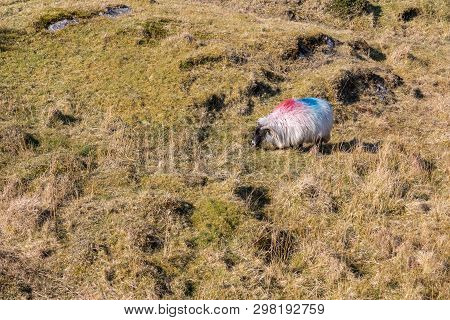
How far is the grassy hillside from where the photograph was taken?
28.6 feet

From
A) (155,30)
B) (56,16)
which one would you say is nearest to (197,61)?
(155,30)

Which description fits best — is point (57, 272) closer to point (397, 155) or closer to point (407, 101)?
point (397, 155)

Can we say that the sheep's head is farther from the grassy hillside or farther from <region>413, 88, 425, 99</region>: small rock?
<region>413, 88, 425, 99</region>: small rock

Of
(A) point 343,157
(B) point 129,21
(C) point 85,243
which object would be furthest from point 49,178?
(B) point 129,21

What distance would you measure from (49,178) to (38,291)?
146 inches

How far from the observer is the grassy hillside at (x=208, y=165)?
28.6 ft

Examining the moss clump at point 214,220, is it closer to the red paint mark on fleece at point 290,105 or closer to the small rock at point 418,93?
the red paint mark on fleece at point 290,105

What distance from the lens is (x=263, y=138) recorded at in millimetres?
13555

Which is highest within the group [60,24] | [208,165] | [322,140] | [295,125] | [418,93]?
[60,24]

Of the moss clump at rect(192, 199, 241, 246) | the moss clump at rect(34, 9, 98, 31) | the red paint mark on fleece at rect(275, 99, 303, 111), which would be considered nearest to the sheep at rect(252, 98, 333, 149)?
the red paint mark on fleece at rect(275, 99, 303, 111)

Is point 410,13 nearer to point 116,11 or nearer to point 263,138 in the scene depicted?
point 116,11

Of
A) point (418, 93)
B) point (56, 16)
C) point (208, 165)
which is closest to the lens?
point (208, 165)

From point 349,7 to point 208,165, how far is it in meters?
19.7

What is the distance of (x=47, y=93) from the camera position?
53.8ft
